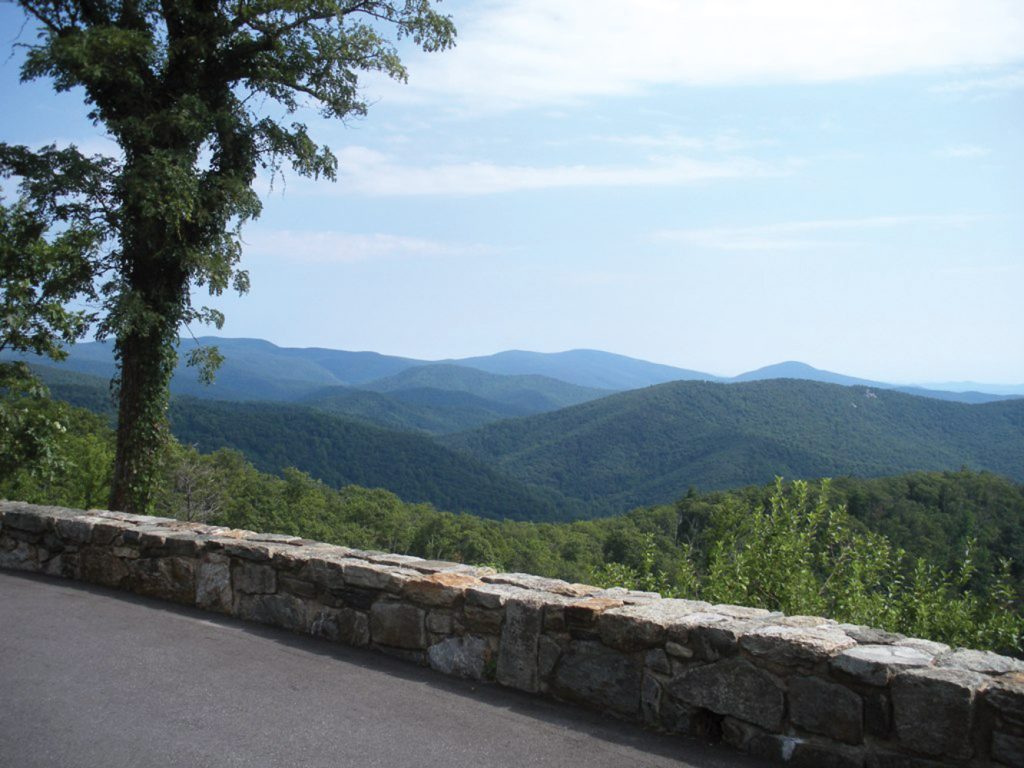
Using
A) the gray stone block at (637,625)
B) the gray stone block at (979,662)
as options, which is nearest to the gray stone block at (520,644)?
the gray stone block at (637,625)

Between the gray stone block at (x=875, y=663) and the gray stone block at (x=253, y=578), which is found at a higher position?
the gray stone block at (x=875, y=663)

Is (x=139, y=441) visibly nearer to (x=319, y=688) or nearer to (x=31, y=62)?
(x=31, y=62)

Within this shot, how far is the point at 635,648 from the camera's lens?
4.01 meters

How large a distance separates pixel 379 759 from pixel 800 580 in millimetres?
3829

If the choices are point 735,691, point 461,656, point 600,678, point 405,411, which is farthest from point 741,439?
point 735,691

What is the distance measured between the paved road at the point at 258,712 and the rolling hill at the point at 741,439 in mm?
76788

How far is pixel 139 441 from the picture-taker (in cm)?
965

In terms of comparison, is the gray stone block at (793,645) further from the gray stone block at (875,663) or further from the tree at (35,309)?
the tree at (35,309)

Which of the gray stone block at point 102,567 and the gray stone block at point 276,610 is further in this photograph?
the gray stone block at point 102,567

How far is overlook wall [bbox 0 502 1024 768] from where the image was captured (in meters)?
3.25

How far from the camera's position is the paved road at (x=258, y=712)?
139 inches

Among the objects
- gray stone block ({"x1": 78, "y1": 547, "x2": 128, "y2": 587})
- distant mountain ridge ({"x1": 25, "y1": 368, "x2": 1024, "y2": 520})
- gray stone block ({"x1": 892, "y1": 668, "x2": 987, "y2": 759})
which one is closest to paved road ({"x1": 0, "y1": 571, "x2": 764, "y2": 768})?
gray stone block ({"x1": 892, "y1": 668, "x2": 987, "y2": 759})

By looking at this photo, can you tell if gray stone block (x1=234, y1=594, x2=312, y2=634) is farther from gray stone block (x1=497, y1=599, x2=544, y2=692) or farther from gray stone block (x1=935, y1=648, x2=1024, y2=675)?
gray stone block (x1=935, y1=648, x2=1024, y2=675)

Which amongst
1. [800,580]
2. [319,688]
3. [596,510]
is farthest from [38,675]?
[596,510]
